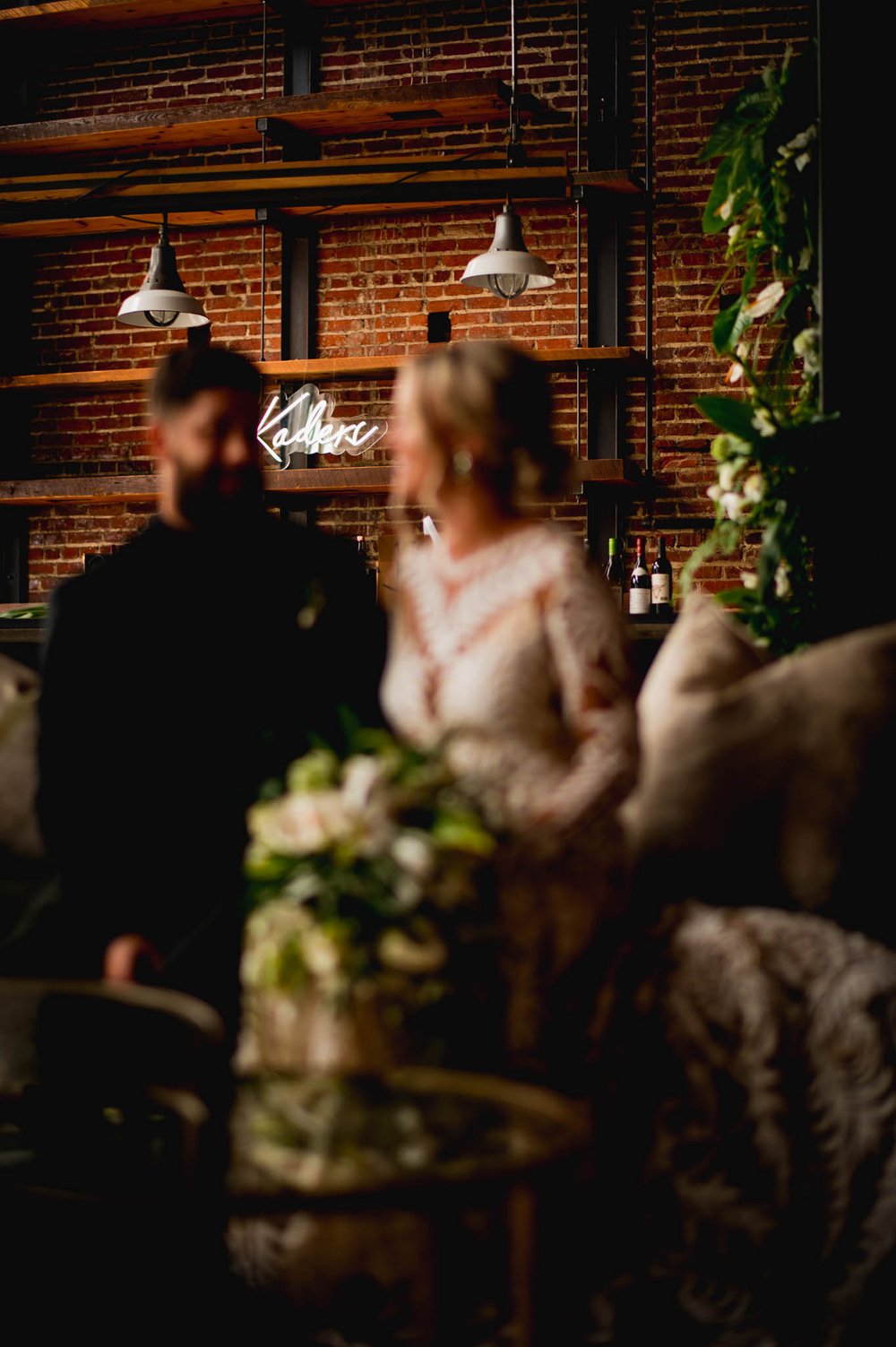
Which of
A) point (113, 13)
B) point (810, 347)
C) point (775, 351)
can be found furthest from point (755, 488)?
point (113, 13)

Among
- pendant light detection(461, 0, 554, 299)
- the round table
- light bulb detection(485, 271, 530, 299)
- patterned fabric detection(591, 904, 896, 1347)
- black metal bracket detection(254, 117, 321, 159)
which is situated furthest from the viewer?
black metal bracket detection(254, 117, 321, 159)

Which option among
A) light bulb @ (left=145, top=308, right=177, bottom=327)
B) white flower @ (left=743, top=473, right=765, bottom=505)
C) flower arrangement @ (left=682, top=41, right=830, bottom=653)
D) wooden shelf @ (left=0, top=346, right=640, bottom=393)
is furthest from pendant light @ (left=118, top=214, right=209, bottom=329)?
white flower @ (left=743, top=473, right=765, bottom=505)

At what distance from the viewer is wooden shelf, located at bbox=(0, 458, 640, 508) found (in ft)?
18.8

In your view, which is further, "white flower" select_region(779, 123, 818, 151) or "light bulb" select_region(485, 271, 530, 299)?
"light bulb" select_region(485, 271, 530, 299)

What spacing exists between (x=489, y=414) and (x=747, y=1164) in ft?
3.29

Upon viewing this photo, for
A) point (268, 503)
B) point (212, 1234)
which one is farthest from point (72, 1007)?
point (268, 503)

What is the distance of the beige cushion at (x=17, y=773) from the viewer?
2.36 meters

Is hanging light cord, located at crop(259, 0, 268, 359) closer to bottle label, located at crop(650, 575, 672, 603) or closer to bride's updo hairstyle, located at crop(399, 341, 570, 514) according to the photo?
bottle label, located at crop(650, 575, 672, 603)

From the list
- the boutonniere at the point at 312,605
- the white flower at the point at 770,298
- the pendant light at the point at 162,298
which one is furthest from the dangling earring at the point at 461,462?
the pendant light at the point at 162,298

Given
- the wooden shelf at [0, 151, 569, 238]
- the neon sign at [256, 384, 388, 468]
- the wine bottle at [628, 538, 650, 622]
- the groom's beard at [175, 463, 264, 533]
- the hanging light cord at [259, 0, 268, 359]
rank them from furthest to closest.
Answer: the neon sign at [256, 384, 388, 468]
the hanging light cord at [259, 0, 268, 359]
the wooden shelf at [0, 151, 569, 238]
the wine bottle at [628, 538, 650, 622]
the groom's beard at [175, 463, 264, 533]

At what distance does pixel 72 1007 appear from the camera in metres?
2.11

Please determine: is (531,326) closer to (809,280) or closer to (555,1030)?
(809,280)

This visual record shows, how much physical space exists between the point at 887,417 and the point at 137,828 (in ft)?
4.85

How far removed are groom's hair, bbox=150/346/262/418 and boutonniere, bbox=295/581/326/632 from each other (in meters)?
0.28
